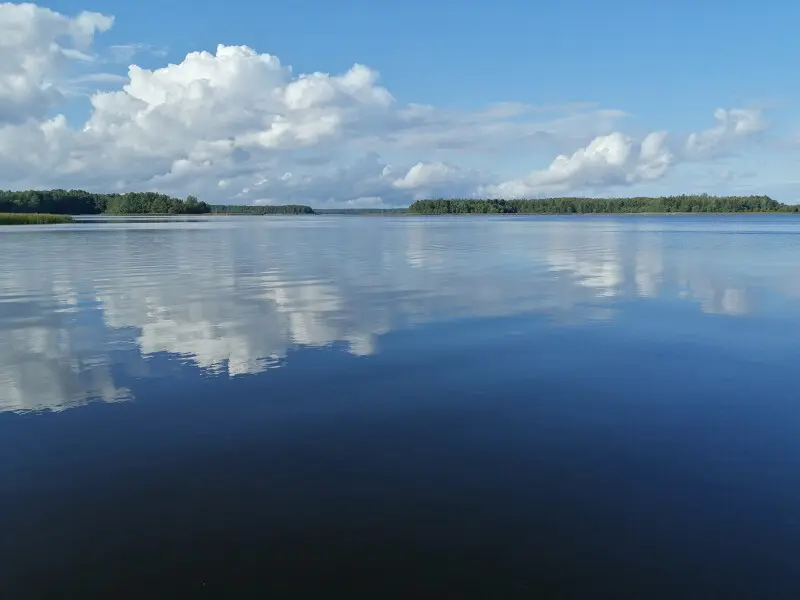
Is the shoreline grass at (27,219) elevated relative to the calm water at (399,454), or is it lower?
elevated

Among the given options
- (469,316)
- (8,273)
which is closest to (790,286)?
(469,316)

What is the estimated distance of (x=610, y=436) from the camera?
1041 cm

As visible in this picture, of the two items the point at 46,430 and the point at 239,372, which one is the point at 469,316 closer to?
the point at 239,372

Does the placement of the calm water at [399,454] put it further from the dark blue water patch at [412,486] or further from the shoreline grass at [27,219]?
the shoreline grass at [27,219]

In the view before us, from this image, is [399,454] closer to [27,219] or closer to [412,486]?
[412,486]

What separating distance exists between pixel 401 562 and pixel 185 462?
4.17m

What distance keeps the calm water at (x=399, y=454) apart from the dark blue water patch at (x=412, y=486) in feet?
0.12

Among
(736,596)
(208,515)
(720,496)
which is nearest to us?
(736,596)

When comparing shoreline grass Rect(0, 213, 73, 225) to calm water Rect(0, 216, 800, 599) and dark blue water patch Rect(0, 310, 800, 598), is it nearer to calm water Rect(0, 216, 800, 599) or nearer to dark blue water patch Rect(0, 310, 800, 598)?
calm water Rect(0, 216, 800, 599)

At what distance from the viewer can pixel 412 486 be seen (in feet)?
28.2

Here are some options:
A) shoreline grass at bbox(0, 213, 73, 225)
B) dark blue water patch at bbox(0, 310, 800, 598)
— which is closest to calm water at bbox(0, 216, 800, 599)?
dark blue water patch at bbox(0, 310, 800, 598)

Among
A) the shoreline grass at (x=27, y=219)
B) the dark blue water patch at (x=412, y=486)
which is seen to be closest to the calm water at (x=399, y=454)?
the dark blue water patch at (x=412, y=486)

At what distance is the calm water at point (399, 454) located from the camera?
6.83 metres

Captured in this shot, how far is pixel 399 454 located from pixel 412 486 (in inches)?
42.8
